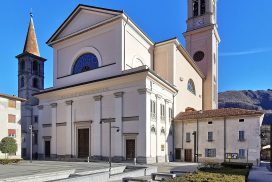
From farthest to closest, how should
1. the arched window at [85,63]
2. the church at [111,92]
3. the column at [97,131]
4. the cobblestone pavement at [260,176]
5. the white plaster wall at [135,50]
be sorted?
the arched window at [85,63]
the white plaster wall at [135,50]
the column at [97,131]
the church at [111,92]
the cobblestone pavement at [260,176]

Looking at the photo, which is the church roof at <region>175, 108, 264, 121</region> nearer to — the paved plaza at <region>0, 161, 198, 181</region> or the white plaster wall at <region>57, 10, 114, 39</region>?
the paved plaza at <region>0, 161, 198, 181</region>

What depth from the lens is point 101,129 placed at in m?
31.8

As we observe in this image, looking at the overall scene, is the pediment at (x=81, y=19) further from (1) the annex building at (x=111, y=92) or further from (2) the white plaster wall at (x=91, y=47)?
(2) the white plaster wall at (x=91, y=47)

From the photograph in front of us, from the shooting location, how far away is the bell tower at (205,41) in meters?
52.5

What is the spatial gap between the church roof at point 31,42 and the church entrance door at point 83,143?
36700mm

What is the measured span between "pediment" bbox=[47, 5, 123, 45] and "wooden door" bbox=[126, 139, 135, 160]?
15430 millimetres

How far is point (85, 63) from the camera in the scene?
36500mm

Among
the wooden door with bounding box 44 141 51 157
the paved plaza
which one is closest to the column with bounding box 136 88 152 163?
the paved plaza

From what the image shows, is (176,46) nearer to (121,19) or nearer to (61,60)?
(121,19)

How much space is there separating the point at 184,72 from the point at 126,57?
12.4 metres

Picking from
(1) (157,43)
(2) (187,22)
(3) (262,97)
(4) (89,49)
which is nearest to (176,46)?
(1) (157,43)

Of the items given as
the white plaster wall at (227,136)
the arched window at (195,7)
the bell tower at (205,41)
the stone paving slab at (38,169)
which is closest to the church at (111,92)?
the white plaster wall at (227,136)

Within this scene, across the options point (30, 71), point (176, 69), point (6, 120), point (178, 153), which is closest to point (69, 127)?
point (6, 120)

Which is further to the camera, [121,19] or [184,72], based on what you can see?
[184,72]
